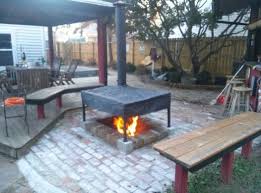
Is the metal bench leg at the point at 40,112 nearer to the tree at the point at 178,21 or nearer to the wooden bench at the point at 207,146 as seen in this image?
the wooden bench at the point at 207,146

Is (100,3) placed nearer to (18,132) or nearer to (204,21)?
(18,132)

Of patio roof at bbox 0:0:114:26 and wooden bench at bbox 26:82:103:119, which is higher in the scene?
patio roof at bbox 0:0:114:26

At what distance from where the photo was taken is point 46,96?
484 cm

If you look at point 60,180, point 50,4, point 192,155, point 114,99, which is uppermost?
point 50,4

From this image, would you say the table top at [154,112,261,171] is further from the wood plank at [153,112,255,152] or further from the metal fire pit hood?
the metal fire pit hood

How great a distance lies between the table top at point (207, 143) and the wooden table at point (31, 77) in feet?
17.3

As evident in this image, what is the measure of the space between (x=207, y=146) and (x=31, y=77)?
5.82 m

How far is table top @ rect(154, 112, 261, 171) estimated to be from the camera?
2.24 m

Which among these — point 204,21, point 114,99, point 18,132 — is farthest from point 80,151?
point 204,21

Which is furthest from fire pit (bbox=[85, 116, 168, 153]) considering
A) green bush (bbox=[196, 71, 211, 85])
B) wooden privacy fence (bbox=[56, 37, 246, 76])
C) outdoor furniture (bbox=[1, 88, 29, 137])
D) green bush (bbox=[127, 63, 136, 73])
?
green bush (bbox=[127, 63, 136, 73])

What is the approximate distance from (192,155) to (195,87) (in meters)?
6.63

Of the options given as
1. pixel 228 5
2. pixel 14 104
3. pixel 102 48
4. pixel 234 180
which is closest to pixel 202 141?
pixel 234 180

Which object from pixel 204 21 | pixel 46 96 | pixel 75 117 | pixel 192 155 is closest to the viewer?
pixel 192 155

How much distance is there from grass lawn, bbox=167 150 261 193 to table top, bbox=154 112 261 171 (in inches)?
18.8
